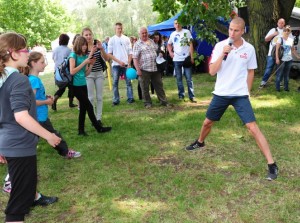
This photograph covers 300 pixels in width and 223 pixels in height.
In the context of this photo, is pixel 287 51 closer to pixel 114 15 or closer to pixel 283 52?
pixel 283 52

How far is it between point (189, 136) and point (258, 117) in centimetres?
176

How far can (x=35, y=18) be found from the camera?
153 feet

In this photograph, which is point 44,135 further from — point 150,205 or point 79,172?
point 79,172

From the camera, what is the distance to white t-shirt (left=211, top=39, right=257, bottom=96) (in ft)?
13.2

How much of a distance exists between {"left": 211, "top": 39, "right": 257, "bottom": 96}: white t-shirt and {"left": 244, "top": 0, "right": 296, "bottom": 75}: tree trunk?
7.43m

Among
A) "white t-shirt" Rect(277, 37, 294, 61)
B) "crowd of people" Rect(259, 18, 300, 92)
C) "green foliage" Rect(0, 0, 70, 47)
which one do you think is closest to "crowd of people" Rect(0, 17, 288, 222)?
"crowd of people" Rect(259, 18, 300, 92)

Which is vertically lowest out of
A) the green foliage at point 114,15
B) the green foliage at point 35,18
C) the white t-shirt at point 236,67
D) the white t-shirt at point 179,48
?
the white t-shirt at point 236,67

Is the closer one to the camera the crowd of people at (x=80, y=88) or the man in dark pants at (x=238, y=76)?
the crowd of people at (x=80, y=88)

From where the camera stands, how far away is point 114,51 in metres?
8.34

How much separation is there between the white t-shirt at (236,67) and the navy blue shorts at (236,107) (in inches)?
2.9

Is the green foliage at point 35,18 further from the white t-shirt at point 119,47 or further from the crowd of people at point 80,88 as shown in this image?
the crowd of people at point 80,88

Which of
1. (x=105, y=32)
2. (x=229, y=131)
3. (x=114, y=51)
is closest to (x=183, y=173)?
(x=229, y=131)

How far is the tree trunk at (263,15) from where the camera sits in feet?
34.9

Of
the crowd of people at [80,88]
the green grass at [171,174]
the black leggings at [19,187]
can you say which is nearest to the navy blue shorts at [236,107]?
the crowd of people at [80,88]
